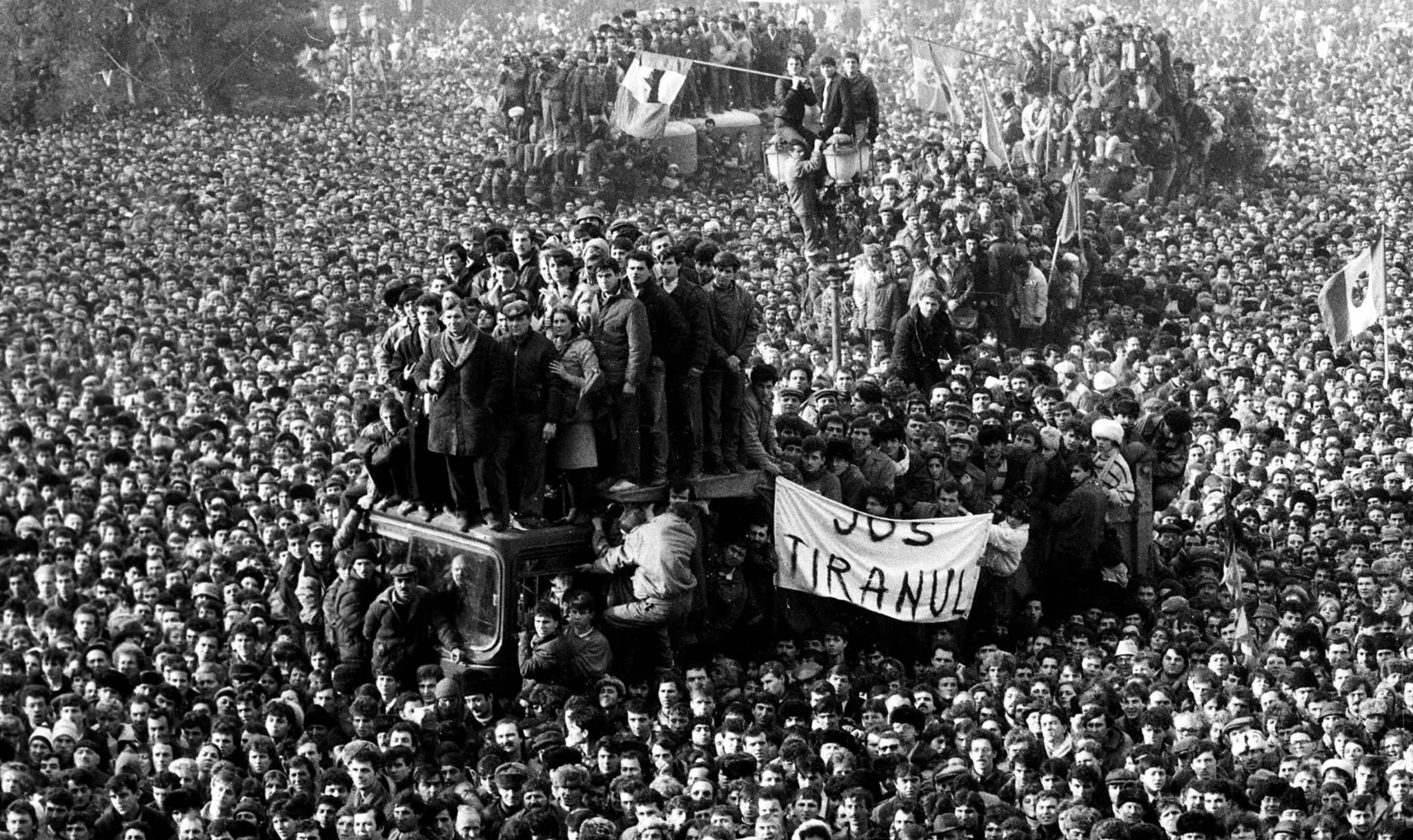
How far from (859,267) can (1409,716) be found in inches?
466

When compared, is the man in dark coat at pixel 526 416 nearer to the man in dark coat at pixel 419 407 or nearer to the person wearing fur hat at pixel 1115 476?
the man in dark coat at pixel 419 407

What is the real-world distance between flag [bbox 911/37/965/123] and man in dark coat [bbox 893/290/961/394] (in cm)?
982

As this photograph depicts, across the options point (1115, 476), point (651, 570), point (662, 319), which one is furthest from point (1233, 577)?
point (662, 319)

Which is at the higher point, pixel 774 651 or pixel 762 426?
pixel 762 426

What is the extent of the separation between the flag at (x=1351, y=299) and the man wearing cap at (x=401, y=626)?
11.4m

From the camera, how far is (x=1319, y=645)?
18672mm

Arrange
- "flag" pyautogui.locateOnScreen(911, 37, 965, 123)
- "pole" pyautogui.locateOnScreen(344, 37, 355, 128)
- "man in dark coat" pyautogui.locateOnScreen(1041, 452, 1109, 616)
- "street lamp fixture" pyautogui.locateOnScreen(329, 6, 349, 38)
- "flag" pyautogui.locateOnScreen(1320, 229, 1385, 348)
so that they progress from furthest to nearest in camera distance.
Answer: "street lamp fixture" pyautogui.locateOnScreen(329, 6, 349, 38) → "pole" pyautogui.locateOnScreen(344, 37, 355, 128) → "flag" pyautogui.locateOnScreen(911, 37, 965, 123) → "flag" pyautogui.locateOnScreen(1320, 229, 1385, 348) → "man in dark coat" pyautogui.locateOnScreen(1041, 452, 1109, 616)

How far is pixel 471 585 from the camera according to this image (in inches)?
752

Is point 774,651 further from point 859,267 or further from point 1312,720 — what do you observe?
point 859,267

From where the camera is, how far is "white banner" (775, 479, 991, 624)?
19719 millimetres

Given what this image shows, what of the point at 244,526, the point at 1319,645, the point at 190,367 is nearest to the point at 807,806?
the point at 1319,645

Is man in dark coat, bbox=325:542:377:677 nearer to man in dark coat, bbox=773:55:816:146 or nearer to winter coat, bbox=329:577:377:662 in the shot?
winter coat, bbox=329:577:377:662

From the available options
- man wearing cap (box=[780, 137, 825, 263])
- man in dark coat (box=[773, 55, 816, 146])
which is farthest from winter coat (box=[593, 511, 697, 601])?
man in dark coat (box=[773, 55, 816, 146])

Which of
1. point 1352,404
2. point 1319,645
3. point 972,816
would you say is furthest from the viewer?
point 1352,404
